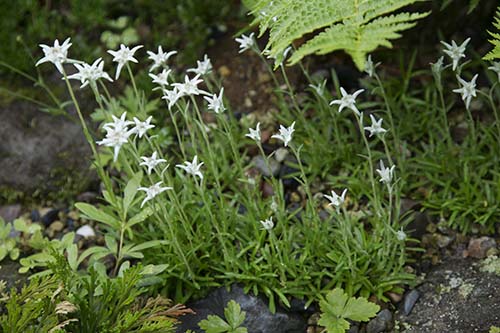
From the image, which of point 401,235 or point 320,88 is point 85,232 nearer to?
point 320,88

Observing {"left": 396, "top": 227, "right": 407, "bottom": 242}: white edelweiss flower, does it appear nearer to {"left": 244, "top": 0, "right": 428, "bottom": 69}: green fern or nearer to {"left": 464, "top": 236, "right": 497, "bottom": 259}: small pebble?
{"left": 464, "top": 236, "right": 497, "bottom": 259}: small pebble

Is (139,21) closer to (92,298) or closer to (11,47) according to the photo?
(11,47)

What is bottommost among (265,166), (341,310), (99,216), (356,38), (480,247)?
(480,247)

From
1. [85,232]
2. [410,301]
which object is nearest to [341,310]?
[410,301]

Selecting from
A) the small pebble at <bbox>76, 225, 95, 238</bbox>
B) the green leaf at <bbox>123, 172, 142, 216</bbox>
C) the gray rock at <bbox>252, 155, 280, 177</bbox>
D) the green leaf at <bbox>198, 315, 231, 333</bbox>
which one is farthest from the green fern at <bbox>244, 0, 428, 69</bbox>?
the small pebble at <bbox>76, 225, 95, 238</bbox>

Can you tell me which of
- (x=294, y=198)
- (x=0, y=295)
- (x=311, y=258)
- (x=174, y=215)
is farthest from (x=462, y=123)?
(x=0, y=295)

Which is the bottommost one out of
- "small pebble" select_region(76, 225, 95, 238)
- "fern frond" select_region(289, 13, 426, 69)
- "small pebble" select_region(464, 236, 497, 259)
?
"small pebble" select_region(464, 236, 497, 259)

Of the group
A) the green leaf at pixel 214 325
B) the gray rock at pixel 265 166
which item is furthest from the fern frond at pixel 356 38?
the gray rock at pixel 265 166
